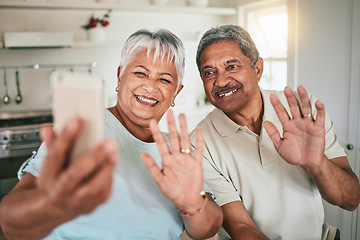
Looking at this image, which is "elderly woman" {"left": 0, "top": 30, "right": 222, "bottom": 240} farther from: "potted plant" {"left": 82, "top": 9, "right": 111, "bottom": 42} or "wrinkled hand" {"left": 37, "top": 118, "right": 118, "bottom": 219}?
"potted plant" {"left": 82, "top": 9, "right": 111, "bottom": 42}

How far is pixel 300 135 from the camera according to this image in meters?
1.20

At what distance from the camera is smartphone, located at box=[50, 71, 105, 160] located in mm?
558

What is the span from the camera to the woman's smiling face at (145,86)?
3.98ft

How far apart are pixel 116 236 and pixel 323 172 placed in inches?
29.5

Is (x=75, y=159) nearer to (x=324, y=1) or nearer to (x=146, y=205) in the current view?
(x=146, y=205)

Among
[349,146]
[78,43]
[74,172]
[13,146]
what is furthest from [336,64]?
[13,146]

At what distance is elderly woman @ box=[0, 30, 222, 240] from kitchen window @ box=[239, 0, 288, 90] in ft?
9.37

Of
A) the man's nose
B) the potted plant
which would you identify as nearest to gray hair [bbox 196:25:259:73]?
the man's nose

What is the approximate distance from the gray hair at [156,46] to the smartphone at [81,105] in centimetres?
65

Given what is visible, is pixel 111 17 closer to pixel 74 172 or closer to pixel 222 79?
pixel 222 79

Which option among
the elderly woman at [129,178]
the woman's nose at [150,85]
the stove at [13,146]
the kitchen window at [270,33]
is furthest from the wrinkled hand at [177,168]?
the kitchen window at [270,33]

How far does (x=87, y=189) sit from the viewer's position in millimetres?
Answer: 556

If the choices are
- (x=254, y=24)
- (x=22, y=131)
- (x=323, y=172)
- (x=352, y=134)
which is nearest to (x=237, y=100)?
(x=323, y=172)

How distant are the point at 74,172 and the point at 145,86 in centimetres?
71
